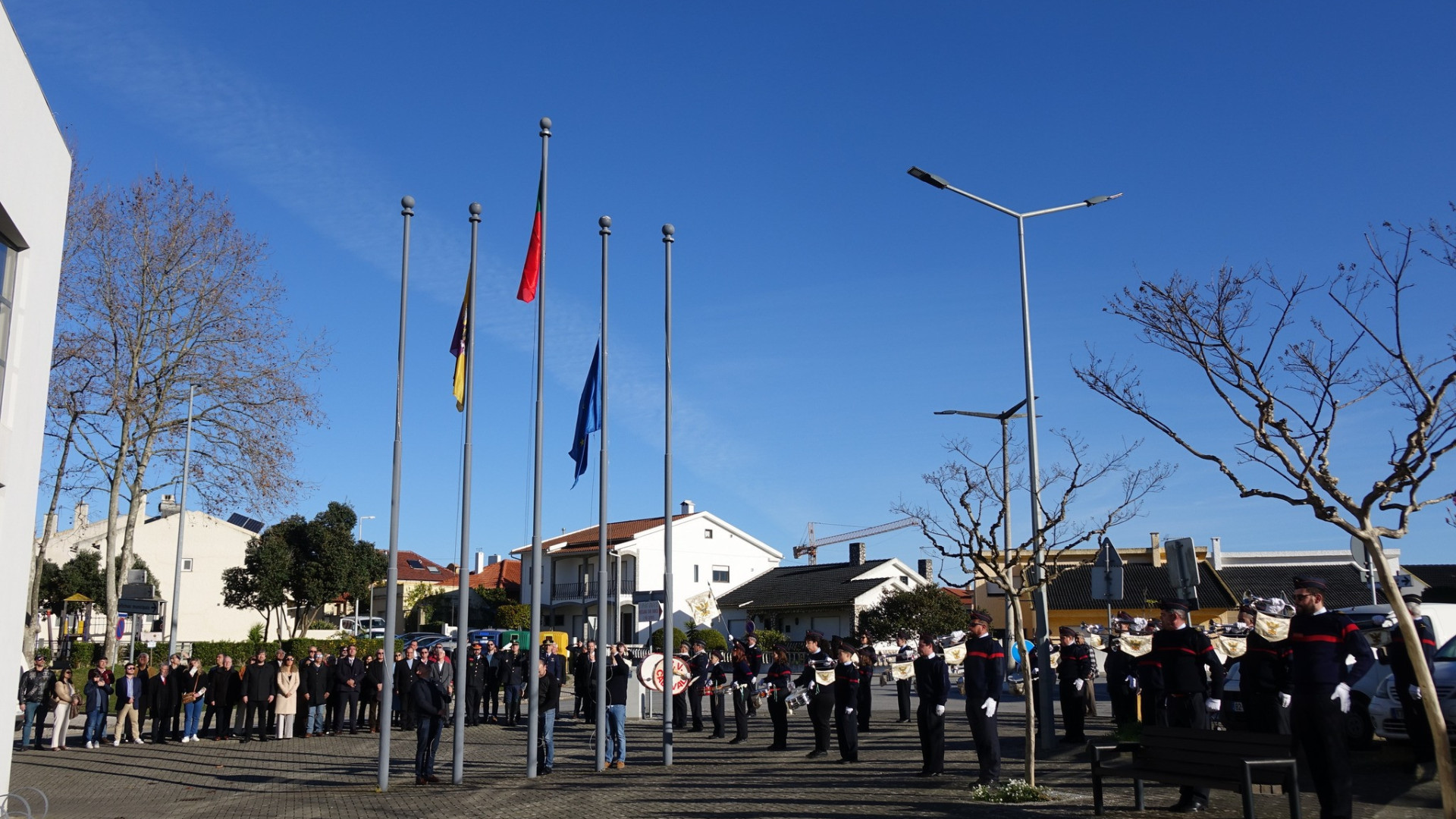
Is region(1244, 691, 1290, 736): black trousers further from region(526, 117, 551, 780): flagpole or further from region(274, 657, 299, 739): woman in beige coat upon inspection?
region(274, 657, 299, 739): woman in beige coat

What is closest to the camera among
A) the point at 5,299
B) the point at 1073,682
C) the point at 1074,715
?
the point at 5,299

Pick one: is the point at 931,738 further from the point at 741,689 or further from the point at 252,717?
the point at 252,717

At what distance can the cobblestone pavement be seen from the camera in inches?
444

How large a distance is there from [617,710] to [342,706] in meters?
10.5

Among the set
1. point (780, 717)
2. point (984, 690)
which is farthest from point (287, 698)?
point (984, 690)

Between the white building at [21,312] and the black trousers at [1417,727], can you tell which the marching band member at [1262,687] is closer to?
the black trousers at [1417,727]

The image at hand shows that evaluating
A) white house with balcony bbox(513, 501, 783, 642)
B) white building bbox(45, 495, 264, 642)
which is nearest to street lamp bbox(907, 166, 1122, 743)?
white house with balcony bbox(513, 501, 783, 642)

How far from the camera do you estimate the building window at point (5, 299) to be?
491 inches

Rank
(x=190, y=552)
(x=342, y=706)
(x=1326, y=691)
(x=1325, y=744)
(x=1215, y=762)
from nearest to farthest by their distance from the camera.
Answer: (x=1325, y=744), (x=1326, y=691), (x=1215, y=762), (x=342, y=706), (x=190, y=552)

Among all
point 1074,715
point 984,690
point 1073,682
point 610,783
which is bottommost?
point 610,783

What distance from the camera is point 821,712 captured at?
54.5 ft

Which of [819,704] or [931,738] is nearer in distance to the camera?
[931,738]

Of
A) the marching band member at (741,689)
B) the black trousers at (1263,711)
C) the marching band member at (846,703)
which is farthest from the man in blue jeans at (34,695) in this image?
the black trousers at (1263,711)

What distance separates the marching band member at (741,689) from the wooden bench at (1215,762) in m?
10.2
